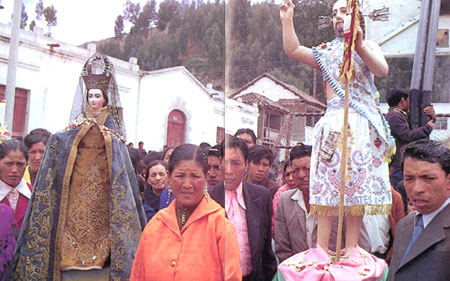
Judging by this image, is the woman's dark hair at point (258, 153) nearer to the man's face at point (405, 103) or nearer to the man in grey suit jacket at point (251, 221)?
the man in grey suit jacket at point (251, 221)

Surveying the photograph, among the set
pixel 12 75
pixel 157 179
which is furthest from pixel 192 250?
pixel 12 75

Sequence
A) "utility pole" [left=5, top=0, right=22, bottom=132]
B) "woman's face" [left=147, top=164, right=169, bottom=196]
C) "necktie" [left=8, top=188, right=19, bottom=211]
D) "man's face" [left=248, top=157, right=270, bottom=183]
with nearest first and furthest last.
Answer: "man's face" [left=248, top=157, right=270, bottom=183] < "necktie" [left=8, top=188, right=19, bottom=211] < "woman's face" [left=147, top=164, right=169, bottom=196] < "utility pole" [left=5, top=0, right=22, bottom=132]

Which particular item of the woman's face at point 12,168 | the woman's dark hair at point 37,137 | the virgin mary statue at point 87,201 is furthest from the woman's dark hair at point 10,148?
the virgin mary statue at point 87,201

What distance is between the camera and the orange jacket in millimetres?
2004

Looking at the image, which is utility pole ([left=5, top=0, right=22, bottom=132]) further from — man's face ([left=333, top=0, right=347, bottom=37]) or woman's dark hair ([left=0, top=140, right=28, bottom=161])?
man's face ([left=333, top=0, right=347, bottom=37])

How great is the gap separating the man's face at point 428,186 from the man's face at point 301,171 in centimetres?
52

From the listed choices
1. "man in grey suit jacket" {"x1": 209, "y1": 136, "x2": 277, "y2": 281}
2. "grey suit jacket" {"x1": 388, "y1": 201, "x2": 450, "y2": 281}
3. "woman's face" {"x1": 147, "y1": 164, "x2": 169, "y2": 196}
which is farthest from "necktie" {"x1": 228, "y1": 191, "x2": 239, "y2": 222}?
"grey suit jacket" {"x1": 388, "y1": 201, "x2": 450, "y2": 281}

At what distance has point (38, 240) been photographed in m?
2.56

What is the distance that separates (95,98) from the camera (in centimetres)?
266

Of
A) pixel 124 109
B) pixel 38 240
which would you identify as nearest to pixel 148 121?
pixel 124 109

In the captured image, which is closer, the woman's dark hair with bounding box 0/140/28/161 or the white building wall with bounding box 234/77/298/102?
the white building wall with bounding box 234/77/298/102

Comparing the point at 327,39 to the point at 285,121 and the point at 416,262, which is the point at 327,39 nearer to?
the point at 285,121

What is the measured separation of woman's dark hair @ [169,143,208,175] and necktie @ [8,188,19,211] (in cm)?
150

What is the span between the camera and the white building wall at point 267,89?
2.41 metres
